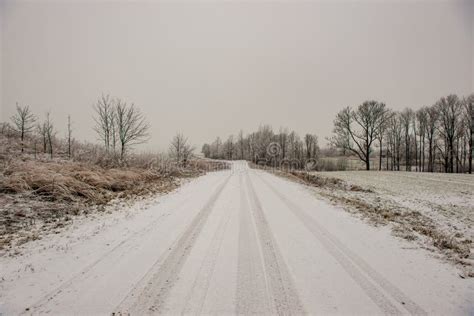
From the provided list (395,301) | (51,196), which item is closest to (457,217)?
(395,301)

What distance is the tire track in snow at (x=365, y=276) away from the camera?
2.75 metres

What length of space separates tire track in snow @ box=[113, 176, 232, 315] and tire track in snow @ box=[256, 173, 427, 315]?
112 inches

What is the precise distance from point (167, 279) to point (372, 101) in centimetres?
4271

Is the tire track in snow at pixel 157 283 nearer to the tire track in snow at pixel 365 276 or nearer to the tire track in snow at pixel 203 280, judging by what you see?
the tire track in snow at pixel 203 280

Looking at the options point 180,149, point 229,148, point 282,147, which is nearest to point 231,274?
point 180,149

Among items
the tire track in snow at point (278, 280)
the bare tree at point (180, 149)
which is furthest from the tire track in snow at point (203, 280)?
the bare tree at point (180, 149)

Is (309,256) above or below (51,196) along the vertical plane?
below

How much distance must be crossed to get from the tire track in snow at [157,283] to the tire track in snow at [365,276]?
2.85 metres

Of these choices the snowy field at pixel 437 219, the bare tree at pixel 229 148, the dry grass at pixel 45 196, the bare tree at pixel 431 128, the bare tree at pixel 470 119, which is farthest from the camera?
the bare tree at pixel 229 148

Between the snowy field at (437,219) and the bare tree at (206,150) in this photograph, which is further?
the bare tree at (206,150)

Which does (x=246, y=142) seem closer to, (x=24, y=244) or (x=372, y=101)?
(x=372, y=101)

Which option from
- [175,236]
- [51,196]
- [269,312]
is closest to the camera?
[269,312]

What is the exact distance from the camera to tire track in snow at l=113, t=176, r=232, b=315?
8.87 ft

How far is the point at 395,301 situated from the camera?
2.84 m
